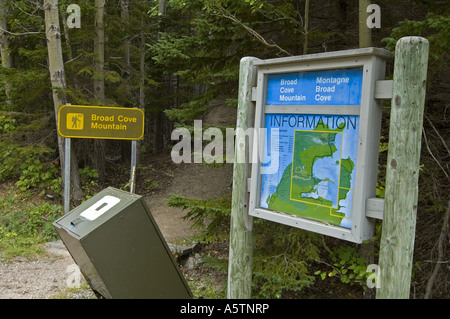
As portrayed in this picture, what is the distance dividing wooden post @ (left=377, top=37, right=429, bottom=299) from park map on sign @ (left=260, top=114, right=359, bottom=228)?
0.87ft

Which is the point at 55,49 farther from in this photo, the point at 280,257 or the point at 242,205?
the point at 242,205

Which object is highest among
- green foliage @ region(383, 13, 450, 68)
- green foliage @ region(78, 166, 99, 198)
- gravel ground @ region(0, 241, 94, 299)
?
green foliage @ region(383, 13, 450, 68)

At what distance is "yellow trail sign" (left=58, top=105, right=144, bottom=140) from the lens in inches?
247

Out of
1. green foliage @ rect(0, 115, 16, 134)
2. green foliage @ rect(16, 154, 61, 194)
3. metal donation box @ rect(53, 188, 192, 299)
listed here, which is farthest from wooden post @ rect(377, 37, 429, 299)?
green foliage @ rect(0, 115, 16, 134)

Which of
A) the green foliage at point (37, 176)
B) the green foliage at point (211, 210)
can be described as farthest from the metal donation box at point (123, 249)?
the green foliage at point (37, 176)

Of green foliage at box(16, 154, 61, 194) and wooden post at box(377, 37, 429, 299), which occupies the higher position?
wooden post at box(377, 37, 429, 299)

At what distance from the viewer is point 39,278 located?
18.6ft

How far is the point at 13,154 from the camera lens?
34.8ft

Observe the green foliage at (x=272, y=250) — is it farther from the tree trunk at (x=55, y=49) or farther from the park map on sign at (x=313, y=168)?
the tree trunk at (x=55, y=49)

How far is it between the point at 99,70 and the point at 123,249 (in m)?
9.07

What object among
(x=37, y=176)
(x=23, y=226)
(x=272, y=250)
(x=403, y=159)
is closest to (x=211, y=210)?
(x=272, y=250)

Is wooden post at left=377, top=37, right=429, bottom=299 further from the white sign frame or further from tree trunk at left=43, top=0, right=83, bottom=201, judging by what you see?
tree trunk at left=43, top=0, right=83, bottom=201

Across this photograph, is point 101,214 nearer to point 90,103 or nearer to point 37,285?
point 37,285

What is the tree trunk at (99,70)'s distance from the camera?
11.6 metres
